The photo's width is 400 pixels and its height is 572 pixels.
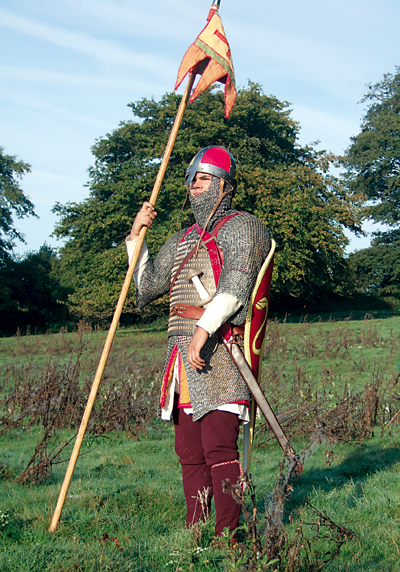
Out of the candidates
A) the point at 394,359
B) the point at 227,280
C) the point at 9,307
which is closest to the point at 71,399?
the point at 227,280

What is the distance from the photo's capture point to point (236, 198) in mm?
19516

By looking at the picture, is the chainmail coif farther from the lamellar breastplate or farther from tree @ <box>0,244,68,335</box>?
tree @ <box>0,244,68,335</box>

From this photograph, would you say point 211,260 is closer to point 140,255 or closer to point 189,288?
point 189,288

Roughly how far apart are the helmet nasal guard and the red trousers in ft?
4.49

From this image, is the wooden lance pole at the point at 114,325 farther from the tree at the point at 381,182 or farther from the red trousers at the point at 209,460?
the tree at the point at 381,182

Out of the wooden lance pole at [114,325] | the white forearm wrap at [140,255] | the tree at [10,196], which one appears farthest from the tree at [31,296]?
the wooden lance pole at [114,325]

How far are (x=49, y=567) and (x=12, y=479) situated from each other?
2.16m

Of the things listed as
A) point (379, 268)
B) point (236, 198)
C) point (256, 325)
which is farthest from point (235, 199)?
point (256, 325)

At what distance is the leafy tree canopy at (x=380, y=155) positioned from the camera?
1260 inches

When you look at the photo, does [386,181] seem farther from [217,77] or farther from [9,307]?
[217,77]

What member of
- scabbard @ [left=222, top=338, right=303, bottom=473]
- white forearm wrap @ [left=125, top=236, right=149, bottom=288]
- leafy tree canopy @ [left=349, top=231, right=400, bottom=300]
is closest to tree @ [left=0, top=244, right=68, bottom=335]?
leafy tree canopy @ [left=349, top=231, right=400, bottom=300]

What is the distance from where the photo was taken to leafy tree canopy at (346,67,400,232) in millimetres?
32000

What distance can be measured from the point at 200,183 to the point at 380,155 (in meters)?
30.9

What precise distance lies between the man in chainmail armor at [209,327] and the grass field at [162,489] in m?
0.36
